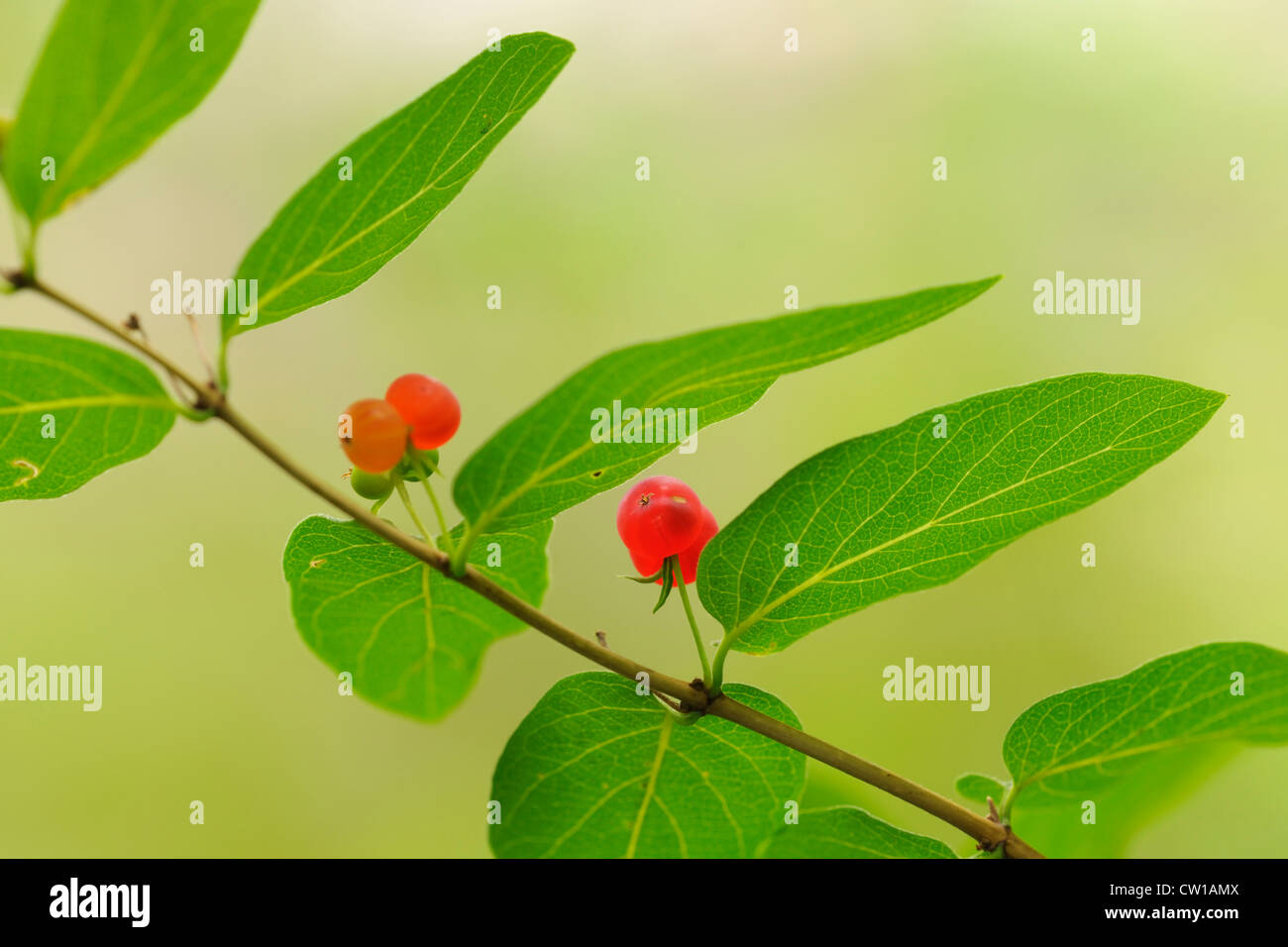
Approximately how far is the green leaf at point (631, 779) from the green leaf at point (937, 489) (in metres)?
0.07

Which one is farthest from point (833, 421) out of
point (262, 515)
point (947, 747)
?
point (262, 515)

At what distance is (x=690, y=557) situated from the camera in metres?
0.63

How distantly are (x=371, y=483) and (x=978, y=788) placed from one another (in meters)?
0.44

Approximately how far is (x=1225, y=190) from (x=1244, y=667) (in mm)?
2656

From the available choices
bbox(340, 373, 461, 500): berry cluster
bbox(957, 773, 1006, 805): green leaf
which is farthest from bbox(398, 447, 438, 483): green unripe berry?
bbox(957, 773, 1006, 805): green leaf

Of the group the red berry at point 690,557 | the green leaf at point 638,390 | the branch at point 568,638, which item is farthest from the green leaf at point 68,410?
the red berry at point 690,557

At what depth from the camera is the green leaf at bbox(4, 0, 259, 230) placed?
441mm

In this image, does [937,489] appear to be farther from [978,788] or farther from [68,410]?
[68,410]

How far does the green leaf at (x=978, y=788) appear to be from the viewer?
702 millimetres

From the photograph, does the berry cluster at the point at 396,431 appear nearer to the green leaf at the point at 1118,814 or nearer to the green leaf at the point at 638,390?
the green leaf at the point at 638,390

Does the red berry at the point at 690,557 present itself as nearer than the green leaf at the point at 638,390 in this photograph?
No

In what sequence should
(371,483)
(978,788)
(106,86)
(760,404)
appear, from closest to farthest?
(106,86) → (371,483) → (978,788) → (760,404)

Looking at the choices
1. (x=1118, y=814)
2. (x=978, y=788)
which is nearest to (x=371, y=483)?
(x=978, y=788)
